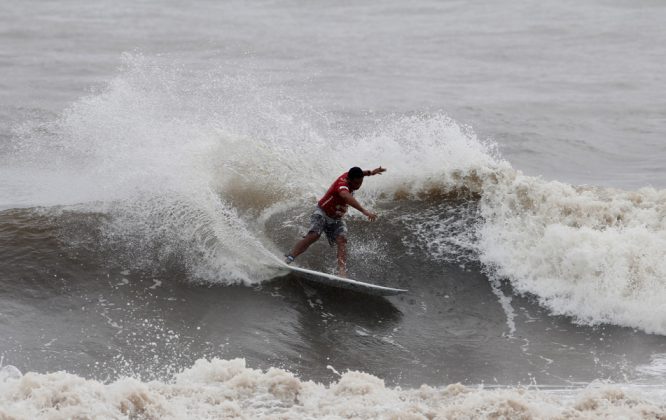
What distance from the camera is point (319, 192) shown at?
11.9 meters

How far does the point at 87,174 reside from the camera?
13.2 metres

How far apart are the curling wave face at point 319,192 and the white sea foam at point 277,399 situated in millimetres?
2683

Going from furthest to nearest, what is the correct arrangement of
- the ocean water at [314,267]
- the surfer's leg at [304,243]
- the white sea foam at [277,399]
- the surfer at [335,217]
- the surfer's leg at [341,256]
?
the surfer's leg at [304,243] → the surfer's leg at [341,256] → the surfer at [335,217] → the ocean water at [314,267] → the white sea foam at [277,399]

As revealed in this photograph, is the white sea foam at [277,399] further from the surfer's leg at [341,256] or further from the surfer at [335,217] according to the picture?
the surfer at [335,217]

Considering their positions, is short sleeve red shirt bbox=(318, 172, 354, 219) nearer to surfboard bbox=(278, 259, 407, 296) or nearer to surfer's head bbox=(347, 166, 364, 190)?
surfer's head bbox=(347, 166, 364, 190)

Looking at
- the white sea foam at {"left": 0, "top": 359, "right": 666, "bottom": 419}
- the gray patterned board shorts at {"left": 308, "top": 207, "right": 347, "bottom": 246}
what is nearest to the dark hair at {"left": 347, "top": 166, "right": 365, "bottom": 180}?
the gray patterned board shorts at {"left": 308, "top": 207, "right": 347, "bottom": 246}

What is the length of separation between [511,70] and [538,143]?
795cm

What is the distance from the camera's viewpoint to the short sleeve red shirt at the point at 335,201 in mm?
9680

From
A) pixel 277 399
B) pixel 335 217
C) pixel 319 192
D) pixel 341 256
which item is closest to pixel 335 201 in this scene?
pixel 335 217

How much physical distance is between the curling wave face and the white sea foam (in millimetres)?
2683

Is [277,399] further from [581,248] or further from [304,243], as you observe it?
[581,248]

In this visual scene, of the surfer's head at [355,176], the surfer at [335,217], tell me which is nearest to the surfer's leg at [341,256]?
the surfer at [335,217]

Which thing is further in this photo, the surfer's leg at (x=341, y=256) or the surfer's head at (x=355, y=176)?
the surfer's leg at (x=341, y=256)

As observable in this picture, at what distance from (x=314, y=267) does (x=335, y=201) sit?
3.77 ft
